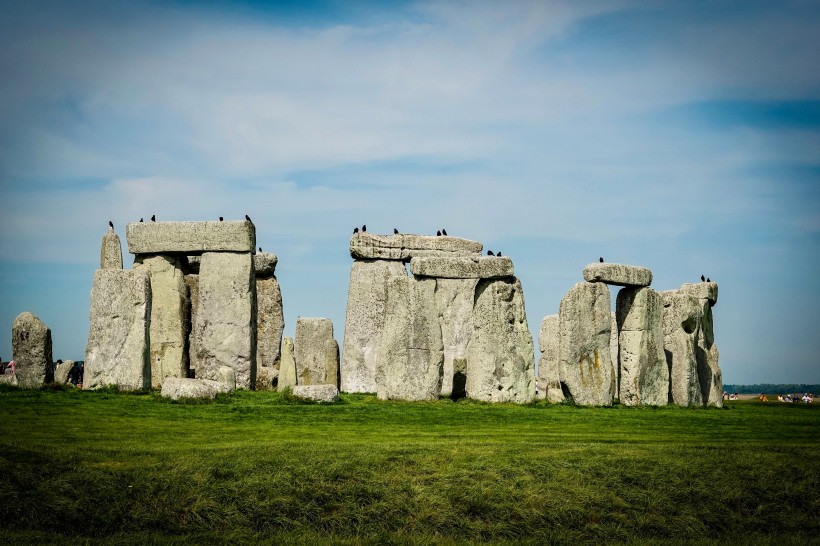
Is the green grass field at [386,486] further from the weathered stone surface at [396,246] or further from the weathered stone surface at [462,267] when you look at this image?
the weathered stone surface at [396,246]

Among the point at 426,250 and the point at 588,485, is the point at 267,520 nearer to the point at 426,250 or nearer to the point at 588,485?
the point at 588,485

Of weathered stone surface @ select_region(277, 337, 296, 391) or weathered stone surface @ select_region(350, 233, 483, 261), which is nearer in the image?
weathered stone surface @ select_region(277, 337, 296, 391)

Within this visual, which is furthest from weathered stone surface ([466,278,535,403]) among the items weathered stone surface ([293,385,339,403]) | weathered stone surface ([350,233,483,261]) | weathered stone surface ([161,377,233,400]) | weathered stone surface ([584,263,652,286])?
weathered stone surface ([350,233,483,261])

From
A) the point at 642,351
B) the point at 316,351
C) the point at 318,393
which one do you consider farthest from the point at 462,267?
the point at 316,351

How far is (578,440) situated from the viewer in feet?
55.0

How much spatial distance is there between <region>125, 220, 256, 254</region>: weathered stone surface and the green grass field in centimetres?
975

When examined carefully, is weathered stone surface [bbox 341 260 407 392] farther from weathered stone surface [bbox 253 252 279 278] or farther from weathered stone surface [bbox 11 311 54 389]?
weathered stone surface [bbox 11 311 54 389]

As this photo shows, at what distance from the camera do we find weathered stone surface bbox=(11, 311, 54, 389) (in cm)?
2227

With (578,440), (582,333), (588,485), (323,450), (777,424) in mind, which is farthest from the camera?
(582,333)

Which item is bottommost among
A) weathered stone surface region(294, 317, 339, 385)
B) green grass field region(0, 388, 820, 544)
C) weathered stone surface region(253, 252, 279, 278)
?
green grass field region(0, 388, 820, 544)

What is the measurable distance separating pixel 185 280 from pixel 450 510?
1689 cm

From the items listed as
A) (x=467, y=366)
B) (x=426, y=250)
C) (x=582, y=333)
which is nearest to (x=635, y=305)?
(x=582, y=333)

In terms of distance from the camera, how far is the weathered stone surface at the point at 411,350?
911 inches

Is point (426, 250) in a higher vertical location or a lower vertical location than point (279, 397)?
higher
